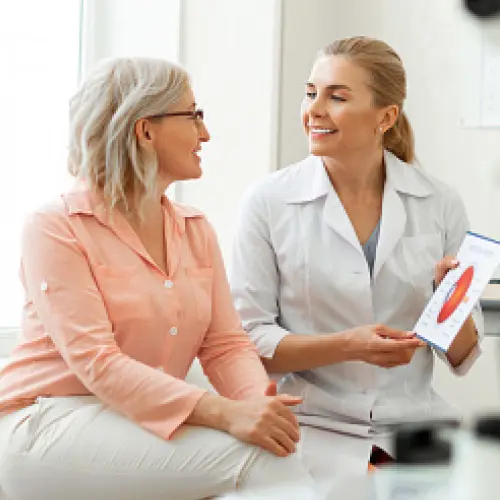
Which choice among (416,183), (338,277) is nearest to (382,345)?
(338,277)

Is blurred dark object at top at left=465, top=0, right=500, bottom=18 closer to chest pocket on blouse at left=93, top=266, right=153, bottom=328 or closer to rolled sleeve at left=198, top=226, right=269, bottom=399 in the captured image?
chest pocket on blouse at left=93, top=266, right=153, bottom=328

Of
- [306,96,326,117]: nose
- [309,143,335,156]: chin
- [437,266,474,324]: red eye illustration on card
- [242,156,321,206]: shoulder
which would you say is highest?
[306,96,326,117]: nose

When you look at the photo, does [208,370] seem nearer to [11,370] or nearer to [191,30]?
[11,370]

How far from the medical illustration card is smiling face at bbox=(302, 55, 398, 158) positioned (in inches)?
20.4

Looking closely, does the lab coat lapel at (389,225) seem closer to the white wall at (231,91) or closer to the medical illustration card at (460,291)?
the medical illustration card at (460,291)

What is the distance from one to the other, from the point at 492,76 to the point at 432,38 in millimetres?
17

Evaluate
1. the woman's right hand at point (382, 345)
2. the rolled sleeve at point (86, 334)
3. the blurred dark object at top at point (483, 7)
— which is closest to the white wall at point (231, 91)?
the woman's right hand at point (382, 345)

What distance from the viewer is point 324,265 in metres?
1.63

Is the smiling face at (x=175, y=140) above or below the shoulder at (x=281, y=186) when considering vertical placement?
above

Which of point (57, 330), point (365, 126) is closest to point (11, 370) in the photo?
point (57, 330)

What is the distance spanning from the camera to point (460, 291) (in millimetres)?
1107

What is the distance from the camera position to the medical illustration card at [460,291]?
96cm

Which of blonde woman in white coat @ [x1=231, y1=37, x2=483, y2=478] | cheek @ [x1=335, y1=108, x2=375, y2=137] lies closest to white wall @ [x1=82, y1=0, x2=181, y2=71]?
blonde woman in white coat @ [x1=231, y1=37, x2=483, y2=478]

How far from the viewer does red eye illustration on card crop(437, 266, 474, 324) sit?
1.02m
